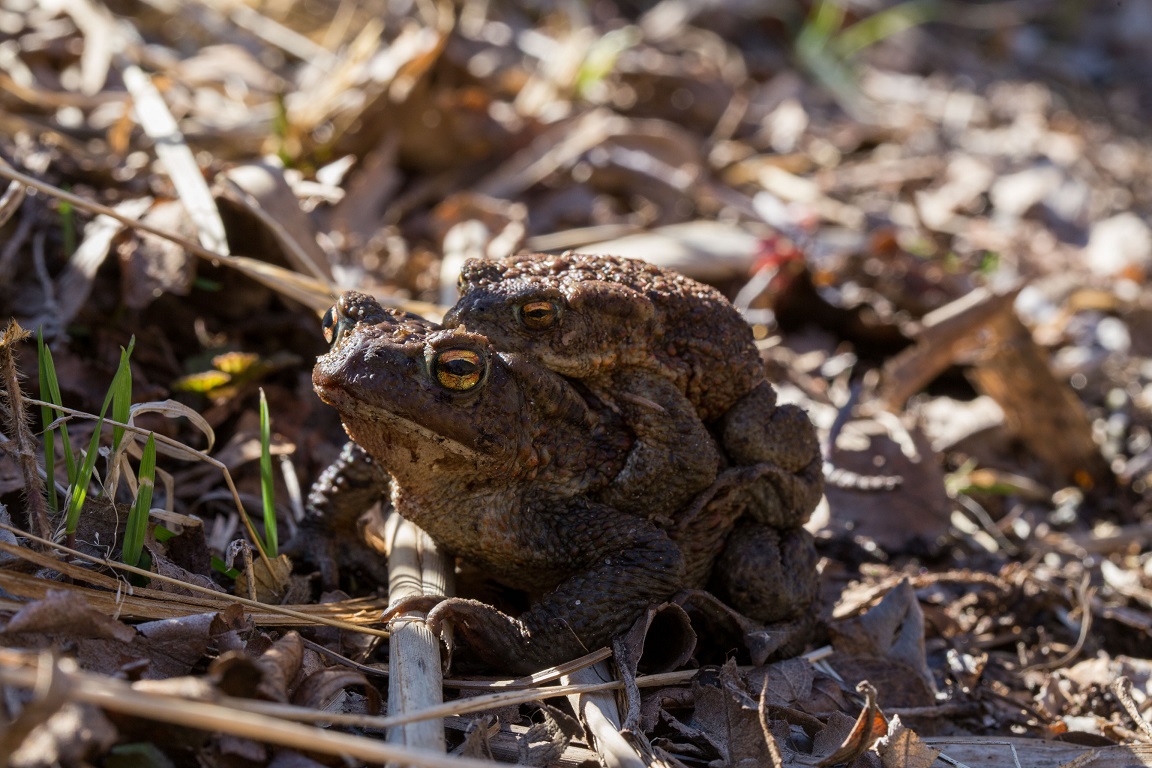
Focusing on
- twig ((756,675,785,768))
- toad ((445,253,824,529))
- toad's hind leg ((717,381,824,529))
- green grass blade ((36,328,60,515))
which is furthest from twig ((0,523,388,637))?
toad's hind leg ((717,381,824,529))

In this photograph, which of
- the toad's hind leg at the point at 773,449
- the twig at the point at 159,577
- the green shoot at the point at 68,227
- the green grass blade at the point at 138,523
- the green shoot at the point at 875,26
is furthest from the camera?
the green shoot at the point at 875,26

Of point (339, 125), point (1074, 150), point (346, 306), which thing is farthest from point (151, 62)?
point (1074, 150)

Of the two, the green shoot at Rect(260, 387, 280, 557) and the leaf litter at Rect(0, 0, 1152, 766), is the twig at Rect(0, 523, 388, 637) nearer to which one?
the leaf litter at Rect(0, 0, 1152, 766)

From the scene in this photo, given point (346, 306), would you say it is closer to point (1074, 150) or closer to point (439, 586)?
point (439, 586)

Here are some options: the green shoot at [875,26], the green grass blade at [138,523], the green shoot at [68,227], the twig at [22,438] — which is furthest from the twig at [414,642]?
the green shoot at [875,26]

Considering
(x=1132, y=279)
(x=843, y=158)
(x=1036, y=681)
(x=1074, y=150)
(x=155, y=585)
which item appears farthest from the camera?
(x=1074, y=150)

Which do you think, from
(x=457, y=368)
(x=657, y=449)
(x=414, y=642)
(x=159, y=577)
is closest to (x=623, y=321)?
(x=657, y=449)

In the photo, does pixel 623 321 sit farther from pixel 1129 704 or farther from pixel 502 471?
pixel 1129 704

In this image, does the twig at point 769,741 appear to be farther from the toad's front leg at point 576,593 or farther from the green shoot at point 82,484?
the green shoot at point 82,484
